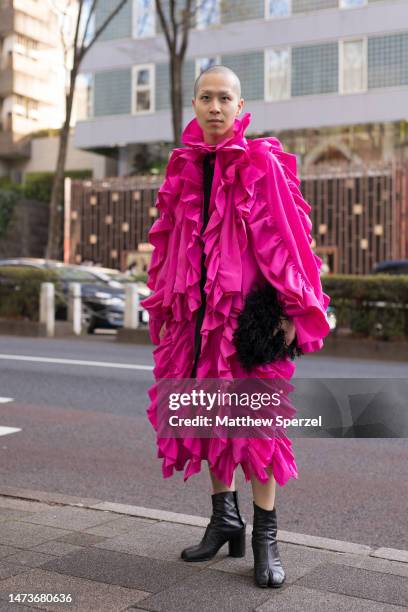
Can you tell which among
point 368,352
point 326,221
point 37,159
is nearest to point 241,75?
point 326,221

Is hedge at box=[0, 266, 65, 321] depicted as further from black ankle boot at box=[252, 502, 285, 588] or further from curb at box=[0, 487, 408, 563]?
black ankle boot at box=[252, 502, 285, 588]

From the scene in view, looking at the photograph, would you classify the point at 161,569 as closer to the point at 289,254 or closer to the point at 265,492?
the point at 265,492

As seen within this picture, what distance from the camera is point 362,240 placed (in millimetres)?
28062

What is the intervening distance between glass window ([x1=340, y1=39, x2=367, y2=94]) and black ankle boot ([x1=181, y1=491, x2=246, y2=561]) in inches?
1065

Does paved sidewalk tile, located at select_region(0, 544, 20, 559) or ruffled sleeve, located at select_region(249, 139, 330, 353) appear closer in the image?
ruffled sleeve, located at select_region(249, 139, 330, 353)

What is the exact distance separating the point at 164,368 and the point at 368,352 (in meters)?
11.5

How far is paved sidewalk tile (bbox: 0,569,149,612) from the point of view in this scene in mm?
3121

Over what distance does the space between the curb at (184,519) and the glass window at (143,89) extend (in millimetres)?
29405

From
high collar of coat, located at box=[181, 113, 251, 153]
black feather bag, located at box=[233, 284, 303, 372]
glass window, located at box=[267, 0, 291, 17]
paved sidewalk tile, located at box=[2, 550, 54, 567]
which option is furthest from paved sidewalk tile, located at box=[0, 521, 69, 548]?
glass window, located at box=[267, 0, 291, 17]

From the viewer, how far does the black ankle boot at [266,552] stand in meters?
3.37

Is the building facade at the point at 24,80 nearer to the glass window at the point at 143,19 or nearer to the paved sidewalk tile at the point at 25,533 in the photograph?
the glass window at the point at 143,19

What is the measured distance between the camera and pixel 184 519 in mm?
4375

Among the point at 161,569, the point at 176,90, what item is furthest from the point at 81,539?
the point at 176,90

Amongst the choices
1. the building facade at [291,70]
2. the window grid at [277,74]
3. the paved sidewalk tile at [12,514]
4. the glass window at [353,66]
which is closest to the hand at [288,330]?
the paved sidewalk tile at [12,514]
